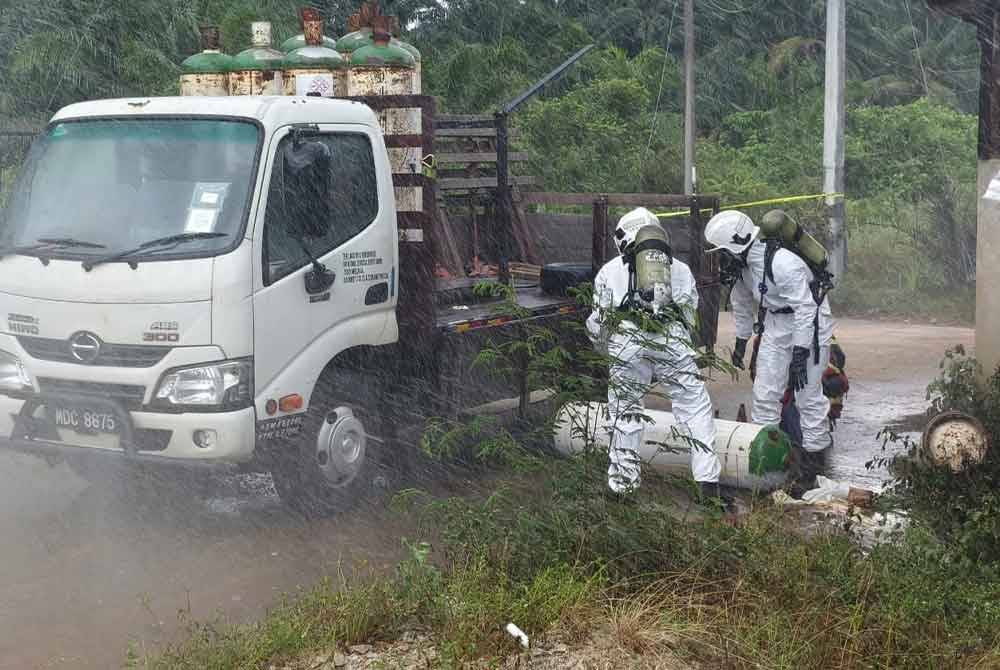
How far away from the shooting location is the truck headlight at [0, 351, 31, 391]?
6938mm

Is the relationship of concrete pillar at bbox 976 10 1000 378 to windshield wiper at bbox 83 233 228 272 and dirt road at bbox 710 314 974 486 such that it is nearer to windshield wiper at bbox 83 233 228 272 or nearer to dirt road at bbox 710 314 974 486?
dirt road at bbox 710 314 974 486

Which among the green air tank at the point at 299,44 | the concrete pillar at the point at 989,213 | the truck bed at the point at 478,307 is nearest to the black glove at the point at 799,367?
the concrete pillar at the point at 989,213

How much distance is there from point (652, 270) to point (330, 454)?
2.04 meters

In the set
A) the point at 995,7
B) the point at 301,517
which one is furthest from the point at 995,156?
the point at 301,517

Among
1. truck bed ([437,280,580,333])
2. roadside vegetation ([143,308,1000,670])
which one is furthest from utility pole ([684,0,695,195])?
roadside vegetation ([143,308,1000,670])

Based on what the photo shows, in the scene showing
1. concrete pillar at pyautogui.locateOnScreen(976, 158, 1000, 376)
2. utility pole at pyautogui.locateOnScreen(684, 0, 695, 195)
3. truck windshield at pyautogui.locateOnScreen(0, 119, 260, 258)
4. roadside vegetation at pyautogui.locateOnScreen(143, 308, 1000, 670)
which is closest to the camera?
roadside vegetation at pyautogui.locateOnScreen(143, 308, 1000, 670)

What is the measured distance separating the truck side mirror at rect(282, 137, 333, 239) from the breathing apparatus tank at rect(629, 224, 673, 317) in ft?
5.58

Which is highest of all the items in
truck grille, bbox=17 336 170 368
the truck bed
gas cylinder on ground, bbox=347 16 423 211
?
gas cylinder on ground, bbox=347 16 423 211

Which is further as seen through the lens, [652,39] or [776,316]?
[652,39]

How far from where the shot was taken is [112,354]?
6.68 m

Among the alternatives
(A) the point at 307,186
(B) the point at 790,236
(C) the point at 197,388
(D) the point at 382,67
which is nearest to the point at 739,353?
(B) the point at 790,236

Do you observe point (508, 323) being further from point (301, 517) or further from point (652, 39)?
point (652, 39)

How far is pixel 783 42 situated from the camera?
3334cm

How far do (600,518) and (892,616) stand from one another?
1.19m
